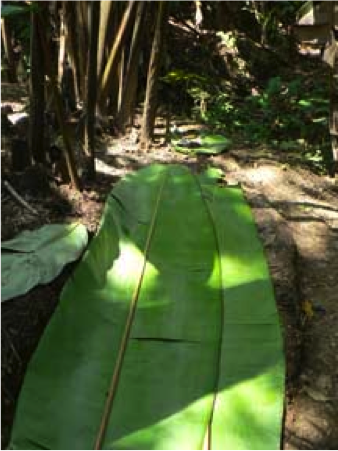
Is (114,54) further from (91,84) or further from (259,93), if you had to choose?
(259,93)

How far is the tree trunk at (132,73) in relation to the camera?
4.14 metres

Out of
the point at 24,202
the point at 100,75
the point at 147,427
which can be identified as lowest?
the point at 147,427

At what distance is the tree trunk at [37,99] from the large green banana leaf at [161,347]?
678 mm

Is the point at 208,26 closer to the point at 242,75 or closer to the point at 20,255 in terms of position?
the point at 242,75

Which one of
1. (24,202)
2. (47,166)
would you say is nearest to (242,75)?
(47,166)

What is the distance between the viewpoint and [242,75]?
6.34 metres

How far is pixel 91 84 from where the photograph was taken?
3.17 m

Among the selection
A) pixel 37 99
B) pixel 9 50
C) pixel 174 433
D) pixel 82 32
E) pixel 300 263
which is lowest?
pixel 300 263

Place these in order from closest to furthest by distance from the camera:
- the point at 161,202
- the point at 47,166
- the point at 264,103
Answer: the point at 161,202 < the point at 47,166 < the point at 264,103

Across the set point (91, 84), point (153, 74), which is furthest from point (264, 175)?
point (91, 84)

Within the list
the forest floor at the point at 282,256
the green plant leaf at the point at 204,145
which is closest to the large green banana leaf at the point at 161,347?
the forest floor at the point at 282,256

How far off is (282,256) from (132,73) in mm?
2003

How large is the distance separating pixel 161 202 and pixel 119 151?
1.40 metres

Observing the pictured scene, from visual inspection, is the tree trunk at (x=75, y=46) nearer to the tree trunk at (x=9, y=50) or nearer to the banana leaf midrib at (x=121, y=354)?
the tree trunk at (x=9, y=50)
